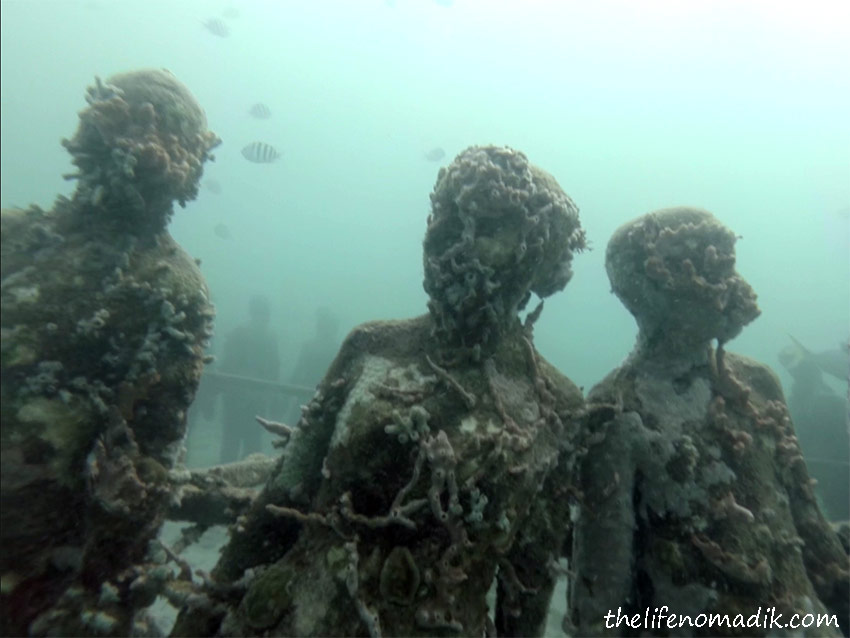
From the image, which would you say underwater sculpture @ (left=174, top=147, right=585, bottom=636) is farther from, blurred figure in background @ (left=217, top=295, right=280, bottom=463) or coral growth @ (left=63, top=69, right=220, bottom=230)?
blurred figure in background @ (left=217, top=295, right=280, bottom=463)

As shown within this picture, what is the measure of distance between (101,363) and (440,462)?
218 cm

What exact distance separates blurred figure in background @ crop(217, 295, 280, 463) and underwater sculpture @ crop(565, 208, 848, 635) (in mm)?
8697

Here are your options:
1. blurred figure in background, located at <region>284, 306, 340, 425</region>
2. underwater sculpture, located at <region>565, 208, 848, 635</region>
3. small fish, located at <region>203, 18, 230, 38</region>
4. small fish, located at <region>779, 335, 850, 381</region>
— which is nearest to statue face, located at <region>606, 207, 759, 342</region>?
underwater sculpture, located at <region>565, 208, 848, 635</region>

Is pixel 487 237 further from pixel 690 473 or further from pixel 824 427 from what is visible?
pixel 824 427

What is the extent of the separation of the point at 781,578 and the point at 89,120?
5.57 meters

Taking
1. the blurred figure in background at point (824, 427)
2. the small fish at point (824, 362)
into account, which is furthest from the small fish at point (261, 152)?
the small fish at point (824, 362)

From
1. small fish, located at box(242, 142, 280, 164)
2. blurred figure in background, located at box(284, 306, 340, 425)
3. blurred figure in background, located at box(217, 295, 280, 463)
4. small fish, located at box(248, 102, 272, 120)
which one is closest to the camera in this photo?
blurred figure in background, located at box(217, 295, 280, 463)

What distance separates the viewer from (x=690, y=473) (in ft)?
12.4

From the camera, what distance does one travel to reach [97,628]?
2.85 m

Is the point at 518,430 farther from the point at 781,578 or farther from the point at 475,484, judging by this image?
the point at 781,578

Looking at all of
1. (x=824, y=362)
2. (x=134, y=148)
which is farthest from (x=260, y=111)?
(x=824, y=362)

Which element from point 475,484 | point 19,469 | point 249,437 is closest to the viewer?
point 19,469

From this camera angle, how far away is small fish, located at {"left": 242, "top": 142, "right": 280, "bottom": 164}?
15.5 metres

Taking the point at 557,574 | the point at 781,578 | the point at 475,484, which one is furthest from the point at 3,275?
the point at 781,578
